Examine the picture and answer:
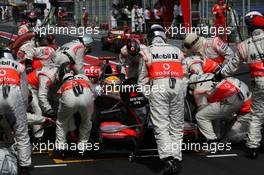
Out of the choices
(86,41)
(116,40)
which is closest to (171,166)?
(86,41)

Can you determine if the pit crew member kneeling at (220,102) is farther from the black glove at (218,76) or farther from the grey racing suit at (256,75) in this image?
the grey racing suit at (256,75)

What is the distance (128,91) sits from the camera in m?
7.44

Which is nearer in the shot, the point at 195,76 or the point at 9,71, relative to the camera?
the point at 9,71

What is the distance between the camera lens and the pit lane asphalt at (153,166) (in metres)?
6.37

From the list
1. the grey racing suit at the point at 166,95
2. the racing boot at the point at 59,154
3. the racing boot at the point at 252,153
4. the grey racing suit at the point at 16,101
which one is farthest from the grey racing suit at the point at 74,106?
the racing boot at the point at 252,153

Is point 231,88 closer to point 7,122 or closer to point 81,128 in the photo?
point 81,128

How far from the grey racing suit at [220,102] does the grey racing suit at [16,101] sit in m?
2.54

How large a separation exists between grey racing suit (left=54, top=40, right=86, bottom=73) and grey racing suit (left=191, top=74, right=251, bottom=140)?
7.26 feet

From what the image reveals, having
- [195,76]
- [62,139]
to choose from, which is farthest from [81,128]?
[195,76]

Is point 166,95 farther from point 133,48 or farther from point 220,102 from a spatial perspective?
point 133,48

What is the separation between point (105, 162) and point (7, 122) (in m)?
1.56

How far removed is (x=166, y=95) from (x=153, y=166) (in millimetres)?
1033

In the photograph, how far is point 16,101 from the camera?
587 cm

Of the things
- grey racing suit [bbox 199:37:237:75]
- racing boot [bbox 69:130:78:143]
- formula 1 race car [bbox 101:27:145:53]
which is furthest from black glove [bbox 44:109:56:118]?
formula 1 race car [bbox 101:27:145:53]
